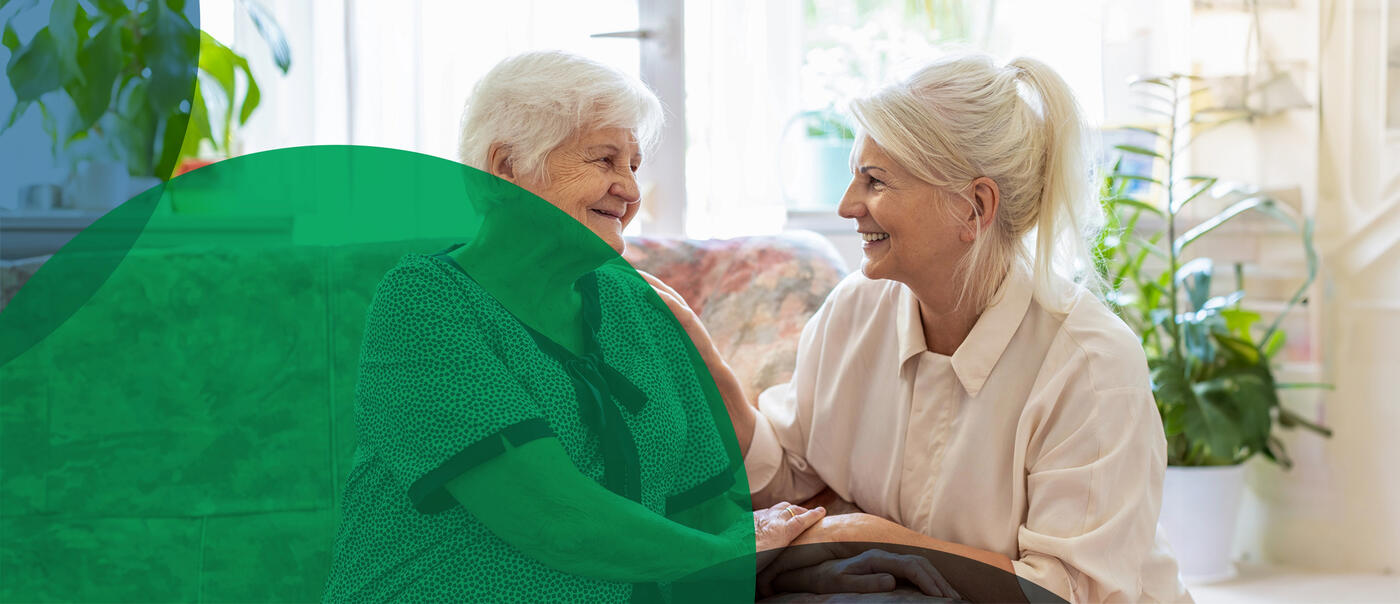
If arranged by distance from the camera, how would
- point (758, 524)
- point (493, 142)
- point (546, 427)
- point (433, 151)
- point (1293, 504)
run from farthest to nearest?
point (1293, 504) < point (433, 151) < point (758, 524) < point (493, 142) < point (546, 427)

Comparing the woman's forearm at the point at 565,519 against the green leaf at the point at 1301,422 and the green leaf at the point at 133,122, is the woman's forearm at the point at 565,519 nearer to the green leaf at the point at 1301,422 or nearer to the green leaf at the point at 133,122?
the green leaf at the point at 133,122

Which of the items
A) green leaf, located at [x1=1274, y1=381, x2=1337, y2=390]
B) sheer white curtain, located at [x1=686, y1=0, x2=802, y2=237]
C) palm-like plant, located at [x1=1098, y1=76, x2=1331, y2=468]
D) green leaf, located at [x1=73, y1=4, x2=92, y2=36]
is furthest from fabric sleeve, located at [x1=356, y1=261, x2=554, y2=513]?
green leaf, located at [x1=1274, y1=381, x2=1337, y2=390]

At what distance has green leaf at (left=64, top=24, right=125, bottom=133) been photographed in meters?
1.68

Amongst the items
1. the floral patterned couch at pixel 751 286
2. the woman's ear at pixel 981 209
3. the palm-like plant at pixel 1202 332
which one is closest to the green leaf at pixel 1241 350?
the palm-like plant at pixel 1202 332

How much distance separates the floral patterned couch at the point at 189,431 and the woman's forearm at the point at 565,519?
0.22 m

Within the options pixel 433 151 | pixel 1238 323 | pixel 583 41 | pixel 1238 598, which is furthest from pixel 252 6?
pixel 1238 598

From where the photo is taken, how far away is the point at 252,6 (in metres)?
2.33

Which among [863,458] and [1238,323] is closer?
[863,458]

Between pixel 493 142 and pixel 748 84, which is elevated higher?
pixel 748 84

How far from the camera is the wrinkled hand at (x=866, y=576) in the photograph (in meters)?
1.10

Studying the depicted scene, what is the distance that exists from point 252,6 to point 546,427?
5.82 ft

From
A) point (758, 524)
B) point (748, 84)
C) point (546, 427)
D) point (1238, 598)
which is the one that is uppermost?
point (748, 84)

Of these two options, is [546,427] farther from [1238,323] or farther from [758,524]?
[1238,323]

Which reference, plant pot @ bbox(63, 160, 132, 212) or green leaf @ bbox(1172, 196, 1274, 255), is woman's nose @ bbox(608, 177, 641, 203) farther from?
green leaf @ bbox(1172, 196, 1274, 255)
